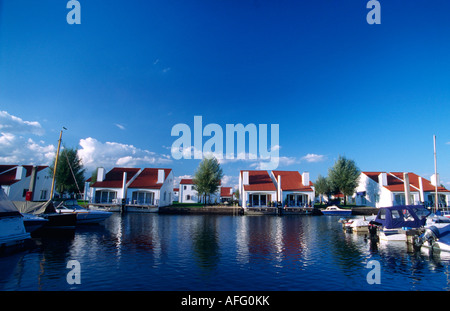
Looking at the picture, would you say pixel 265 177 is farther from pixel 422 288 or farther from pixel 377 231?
pixel 422 288

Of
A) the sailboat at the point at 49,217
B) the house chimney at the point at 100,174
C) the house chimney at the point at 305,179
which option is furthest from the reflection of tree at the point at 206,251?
the house chimney at the point at 100,174

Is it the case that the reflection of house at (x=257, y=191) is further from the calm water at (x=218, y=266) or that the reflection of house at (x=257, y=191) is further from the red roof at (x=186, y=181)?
the calm water at (x=218, y=266)

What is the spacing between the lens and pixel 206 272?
9.72 metres

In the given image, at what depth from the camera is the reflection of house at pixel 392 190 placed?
144 ft

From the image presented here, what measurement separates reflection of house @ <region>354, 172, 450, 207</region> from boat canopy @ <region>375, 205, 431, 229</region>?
2560 cm

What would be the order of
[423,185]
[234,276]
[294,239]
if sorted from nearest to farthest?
1. [234,276]
2. [294,239]
3. [423,185]

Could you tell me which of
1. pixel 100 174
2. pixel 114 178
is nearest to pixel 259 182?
pixel 114 178

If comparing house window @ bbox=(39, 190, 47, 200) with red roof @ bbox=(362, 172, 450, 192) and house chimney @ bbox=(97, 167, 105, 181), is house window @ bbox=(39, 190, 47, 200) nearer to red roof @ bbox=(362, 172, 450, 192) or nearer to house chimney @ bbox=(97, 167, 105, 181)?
house chimney @ bbox=(97, 167, 105, 181)

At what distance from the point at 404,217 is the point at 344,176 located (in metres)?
33.4

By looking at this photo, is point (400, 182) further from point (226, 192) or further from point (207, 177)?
point (226, 192)

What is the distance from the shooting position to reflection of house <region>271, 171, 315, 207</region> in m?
44.1
